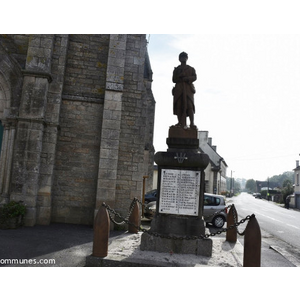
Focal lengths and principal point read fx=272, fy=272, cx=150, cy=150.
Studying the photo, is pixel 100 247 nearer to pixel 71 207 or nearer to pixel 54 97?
pixel 71 207

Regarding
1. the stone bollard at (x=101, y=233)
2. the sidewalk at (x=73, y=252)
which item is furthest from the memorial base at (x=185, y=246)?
the stone bollard at (x=101, y=233)

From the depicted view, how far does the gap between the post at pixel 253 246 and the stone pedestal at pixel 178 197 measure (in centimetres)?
103

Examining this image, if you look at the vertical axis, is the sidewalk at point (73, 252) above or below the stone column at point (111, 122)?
below

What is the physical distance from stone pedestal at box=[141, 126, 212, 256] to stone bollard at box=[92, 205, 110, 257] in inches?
38.0

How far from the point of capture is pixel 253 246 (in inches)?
170

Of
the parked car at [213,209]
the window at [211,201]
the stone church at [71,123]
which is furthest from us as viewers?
the window at [211,201]

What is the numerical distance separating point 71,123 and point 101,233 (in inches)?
217

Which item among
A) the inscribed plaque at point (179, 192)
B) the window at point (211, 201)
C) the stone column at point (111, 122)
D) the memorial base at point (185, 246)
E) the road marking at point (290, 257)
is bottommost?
the road marking at point (290, 257)

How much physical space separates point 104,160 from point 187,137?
381 cm

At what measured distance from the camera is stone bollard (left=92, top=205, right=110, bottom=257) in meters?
4.41

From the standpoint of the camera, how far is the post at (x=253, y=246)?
431 centimetres

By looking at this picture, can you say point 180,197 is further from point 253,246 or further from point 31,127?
point 31,127

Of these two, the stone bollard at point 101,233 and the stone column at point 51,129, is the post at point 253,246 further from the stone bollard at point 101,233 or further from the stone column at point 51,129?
the stone column at point 51,129

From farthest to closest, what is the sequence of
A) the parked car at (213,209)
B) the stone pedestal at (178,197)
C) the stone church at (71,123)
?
the parked car at (213,209) → the stone church at (71,123) → the stone pedestal at (178,197)
